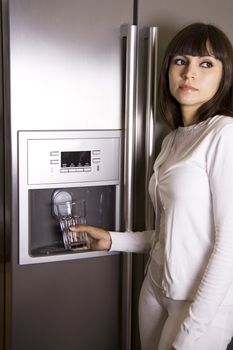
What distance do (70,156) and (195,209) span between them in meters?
0.42

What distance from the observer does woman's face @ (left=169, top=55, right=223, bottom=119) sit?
1240 mm

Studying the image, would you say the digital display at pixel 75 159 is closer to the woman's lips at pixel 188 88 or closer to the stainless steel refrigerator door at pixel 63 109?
the stainless steel refrigerator door at pixel 63 109

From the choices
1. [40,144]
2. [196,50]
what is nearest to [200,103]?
[196,50]

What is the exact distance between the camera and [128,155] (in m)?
1.44

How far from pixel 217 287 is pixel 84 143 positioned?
57 cm

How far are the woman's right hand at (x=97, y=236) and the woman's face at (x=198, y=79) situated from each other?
0.46 m

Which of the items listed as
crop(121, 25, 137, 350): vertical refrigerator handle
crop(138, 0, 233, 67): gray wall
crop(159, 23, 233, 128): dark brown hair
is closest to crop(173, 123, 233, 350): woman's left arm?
crop(159, 23, 233, 128): dark brown hair

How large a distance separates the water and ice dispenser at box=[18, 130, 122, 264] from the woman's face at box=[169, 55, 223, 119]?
0.27 metres

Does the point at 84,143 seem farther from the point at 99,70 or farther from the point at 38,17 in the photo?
the point at 38,17

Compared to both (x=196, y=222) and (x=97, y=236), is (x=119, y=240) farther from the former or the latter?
(x=196, y=222)

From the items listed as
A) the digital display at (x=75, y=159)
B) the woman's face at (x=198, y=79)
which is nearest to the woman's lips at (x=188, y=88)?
the woman's face at (x=198, y=79)

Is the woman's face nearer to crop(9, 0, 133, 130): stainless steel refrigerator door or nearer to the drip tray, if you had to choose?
crop(9, 0, 133, 130): stainless steel refrigerator door

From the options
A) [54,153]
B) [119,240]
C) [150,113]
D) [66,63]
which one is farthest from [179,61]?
[119,240]

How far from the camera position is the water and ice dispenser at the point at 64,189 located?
52.7 inches
